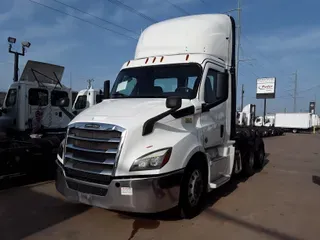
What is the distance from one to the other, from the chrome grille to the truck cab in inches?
208

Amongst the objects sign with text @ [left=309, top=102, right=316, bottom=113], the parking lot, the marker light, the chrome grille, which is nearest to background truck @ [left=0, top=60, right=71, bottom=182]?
the parking lot

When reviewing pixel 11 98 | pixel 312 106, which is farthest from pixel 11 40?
pixel 312 106

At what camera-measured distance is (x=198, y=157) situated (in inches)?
205

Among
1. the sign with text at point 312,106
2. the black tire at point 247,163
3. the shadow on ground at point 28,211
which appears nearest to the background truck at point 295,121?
the sign with text at point 312,106

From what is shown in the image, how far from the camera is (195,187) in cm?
515

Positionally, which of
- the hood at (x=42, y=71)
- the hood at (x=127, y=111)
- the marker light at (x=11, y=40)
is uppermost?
the marker light at (x=11, y=40)

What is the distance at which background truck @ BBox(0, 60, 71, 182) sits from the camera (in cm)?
775

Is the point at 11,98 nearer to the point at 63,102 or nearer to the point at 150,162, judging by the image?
the point at 63,102

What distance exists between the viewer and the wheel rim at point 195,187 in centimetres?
505

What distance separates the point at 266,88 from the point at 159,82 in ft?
173

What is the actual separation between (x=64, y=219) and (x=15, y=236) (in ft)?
2.77

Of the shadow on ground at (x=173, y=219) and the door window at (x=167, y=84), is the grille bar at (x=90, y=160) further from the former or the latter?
the door window at (x=167, y=84)

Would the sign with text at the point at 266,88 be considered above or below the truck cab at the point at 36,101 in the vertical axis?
above

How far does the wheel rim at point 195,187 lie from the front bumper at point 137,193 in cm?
51
